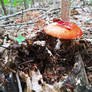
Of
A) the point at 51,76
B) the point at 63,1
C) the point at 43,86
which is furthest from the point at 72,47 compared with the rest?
the point at 63,1

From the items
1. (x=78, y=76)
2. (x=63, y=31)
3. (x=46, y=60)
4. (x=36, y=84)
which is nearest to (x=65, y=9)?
(x=63, y=31)

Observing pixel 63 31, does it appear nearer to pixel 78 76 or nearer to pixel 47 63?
pixel 47 63

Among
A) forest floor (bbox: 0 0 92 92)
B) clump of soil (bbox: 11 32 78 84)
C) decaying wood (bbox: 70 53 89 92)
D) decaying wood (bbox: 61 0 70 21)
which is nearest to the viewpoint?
decaying wood (bbox: 70 53 89 92)

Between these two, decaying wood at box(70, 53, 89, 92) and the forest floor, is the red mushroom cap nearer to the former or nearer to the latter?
the forest floor

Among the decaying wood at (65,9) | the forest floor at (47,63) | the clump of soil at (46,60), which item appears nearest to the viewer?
the forest floor at (47,63)

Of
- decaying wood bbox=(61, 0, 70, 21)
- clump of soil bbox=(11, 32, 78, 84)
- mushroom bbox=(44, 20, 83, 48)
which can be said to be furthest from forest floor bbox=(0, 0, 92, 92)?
decaying wood bbox=(61, 0, 70, 21)

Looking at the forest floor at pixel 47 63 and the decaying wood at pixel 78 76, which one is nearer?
the decaying wood at pixel 78 76

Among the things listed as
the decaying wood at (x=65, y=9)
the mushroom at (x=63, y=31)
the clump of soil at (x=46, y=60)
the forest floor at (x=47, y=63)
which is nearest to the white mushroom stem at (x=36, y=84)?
the forest floor at (x=47, y=63)

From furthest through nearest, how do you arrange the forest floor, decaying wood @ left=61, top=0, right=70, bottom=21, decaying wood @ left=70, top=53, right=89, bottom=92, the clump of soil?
1. decaying wood @ left=61, top=0, right=70, bottom=21
2. the clump of soil
3. the forest floor
4. decaying wood @ left=70, top=53, right=89, bottom=92

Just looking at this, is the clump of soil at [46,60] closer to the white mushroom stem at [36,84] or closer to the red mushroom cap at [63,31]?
the white mushroom stem at [36,84]

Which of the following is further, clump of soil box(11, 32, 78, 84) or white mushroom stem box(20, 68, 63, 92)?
clump of soil box(11, 32, 78, 84)

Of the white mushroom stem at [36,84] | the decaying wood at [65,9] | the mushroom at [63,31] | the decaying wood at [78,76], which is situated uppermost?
the decaying wood at [65,9]

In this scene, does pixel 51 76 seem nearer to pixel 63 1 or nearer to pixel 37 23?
pixel 63 1
